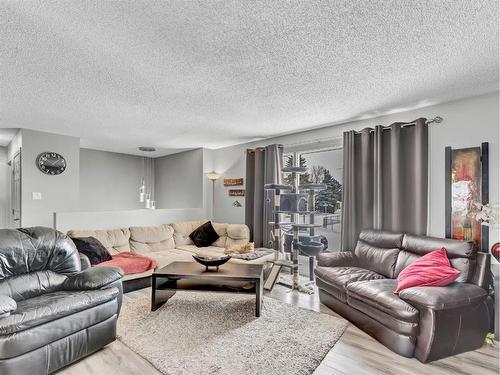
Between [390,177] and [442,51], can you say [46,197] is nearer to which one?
[390,177]

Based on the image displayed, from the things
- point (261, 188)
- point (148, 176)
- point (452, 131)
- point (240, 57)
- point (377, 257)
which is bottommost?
point (377, 257)

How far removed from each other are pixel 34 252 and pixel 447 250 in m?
3.94

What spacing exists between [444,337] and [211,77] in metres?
2.98

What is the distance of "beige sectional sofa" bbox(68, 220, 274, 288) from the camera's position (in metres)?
4.18

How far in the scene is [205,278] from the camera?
3035 mm

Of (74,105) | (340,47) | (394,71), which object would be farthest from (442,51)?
(74,105)

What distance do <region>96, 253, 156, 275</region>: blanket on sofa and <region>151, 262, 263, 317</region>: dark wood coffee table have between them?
705 mm

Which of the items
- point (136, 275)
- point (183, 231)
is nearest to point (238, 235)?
point (183, 231)

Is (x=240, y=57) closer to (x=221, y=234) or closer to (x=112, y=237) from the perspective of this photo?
(x=112, y=237)

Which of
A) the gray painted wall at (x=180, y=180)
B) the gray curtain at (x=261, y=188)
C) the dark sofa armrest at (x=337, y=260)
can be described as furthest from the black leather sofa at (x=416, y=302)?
the gray painted wall at (x=180, y=180)

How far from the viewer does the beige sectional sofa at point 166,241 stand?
4184 mm

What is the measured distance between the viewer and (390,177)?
3.60 m

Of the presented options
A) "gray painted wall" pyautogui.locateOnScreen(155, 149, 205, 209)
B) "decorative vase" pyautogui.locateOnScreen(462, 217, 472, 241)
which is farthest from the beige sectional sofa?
"decorative vase" pyautogui.locateOnScreen(462, 217, 472, 241)

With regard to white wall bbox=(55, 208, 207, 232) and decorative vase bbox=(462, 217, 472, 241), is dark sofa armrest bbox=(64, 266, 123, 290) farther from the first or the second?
decorative vase bbox=(462, 217, 472, 241)
